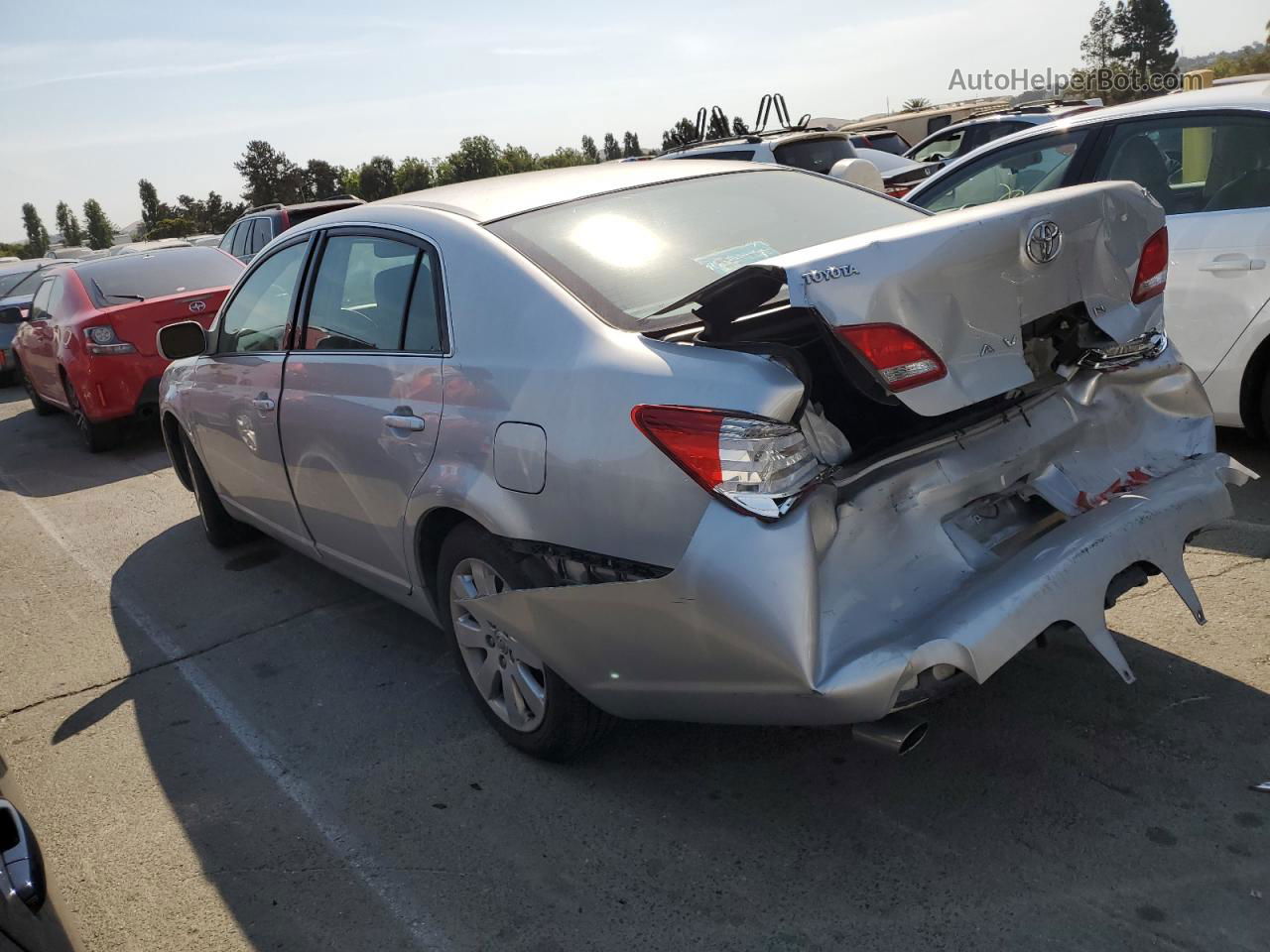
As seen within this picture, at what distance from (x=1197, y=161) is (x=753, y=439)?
3.52m

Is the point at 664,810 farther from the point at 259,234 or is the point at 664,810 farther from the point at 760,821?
the point at 259,234

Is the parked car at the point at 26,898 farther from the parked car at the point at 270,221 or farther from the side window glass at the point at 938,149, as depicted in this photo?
the side window glass at the point at 938,149

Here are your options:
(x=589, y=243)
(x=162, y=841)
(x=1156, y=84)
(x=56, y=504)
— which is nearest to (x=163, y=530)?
(x=56, y=504)

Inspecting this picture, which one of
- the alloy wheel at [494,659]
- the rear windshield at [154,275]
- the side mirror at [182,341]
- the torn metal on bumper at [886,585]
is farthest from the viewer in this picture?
the rear windshield at [154,275]

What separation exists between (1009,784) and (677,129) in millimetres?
20156

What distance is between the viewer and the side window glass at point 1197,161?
475 cm

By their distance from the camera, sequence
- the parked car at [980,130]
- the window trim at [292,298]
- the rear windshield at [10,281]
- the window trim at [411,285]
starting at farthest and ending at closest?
the rear windshield at [10,281] < the parked car at [980,130] < the window trim at [292,298] < the window trim at [411,285]

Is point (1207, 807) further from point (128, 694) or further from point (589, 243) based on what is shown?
point (128, 694)

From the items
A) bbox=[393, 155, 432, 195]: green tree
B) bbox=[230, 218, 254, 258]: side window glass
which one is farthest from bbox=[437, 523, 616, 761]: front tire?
bbox=[393, 155, 432, 195]: green tree

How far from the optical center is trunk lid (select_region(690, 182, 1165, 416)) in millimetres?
2541

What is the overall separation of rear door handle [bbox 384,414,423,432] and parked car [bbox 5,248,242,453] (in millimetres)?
5822

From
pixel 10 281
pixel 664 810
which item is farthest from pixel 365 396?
pixel 10 281

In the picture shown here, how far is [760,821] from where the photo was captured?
3.08 m

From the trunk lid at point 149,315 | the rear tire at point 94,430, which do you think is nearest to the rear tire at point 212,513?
the trunk lid at point 149,315
